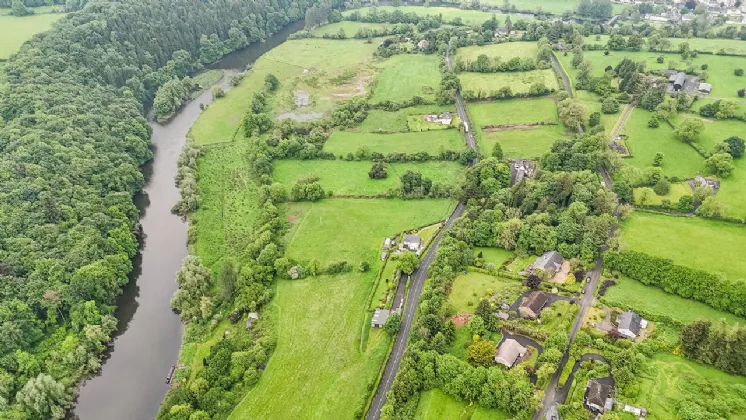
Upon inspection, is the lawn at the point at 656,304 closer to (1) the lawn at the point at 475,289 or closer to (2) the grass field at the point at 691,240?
(2) the grass field at the point at 691,240

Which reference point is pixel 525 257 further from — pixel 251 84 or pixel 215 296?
pixel 251 84

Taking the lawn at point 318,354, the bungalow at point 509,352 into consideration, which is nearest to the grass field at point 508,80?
the lawn at point 318,354

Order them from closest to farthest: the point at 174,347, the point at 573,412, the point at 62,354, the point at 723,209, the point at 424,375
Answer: the point at 573,412 → the point at 424,375 → the point at 62,354 → the point at 174,347 → the point at 723,209

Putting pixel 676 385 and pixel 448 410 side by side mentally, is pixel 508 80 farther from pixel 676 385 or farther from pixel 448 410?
pixel 448 410

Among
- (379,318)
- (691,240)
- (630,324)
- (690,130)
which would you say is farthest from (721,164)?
(379,318)

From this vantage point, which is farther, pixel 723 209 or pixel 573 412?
pixel 723 209

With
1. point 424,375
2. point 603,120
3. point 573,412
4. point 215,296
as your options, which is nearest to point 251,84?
point 215,296
